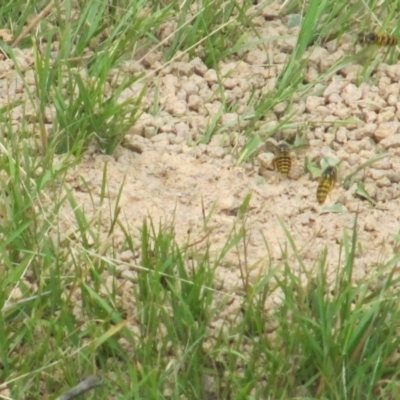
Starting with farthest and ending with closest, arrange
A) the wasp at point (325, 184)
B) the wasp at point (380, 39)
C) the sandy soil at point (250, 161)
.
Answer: the wasp at point (380, 39), the wasp at point (325, 184), the sandy soil at point (250, 161)

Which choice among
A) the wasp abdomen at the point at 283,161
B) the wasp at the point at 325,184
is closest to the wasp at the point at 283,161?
the wasp abdomen at the point at 283,161

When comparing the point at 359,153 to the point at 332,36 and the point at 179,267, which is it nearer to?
the point at 332,36

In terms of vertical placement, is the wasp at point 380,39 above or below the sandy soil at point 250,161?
above

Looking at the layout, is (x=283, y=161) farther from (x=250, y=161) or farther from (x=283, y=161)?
(x=250, y=161)

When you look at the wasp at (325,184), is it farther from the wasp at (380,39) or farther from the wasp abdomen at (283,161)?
the wasp at (380,39)

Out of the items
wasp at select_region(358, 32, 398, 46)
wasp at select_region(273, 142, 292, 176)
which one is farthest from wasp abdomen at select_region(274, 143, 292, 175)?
wasp at select_region(358, 32, 398, 46)

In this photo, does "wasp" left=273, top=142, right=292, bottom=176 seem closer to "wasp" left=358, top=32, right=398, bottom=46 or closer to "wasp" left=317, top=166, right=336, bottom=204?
"wasp" left=317, top=166, right=336, bottom=204

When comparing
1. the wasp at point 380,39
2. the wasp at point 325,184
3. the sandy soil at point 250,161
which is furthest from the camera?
the wasp at point 380,39
